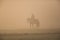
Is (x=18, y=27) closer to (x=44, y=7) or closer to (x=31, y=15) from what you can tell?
(x=31, y=15)

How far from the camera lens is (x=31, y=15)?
46.1 inches

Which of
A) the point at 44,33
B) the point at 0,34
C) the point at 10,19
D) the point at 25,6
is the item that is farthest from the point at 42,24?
the point at 0,34

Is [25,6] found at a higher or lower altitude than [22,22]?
higher

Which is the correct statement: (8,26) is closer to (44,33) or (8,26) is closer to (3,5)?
(3,5)

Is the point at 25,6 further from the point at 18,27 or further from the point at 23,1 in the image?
the point at 18,27

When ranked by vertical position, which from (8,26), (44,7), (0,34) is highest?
(44,7)

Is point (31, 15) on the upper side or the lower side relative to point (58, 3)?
lower

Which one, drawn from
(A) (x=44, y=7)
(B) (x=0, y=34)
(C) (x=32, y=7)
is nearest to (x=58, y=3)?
(A) (x=44, y=7)

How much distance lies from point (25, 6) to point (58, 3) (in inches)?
17.7

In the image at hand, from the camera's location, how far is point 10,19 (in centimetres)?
118

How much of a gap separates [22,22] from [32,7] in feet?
0.80

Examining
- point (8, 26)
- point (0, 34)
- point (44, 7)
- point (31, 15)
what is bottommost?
point (0, 34)

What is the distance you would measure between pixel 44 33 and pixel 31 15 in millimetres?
296

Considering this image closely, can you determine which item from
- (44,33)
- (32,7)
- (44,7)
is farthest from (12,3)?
(44,33)
